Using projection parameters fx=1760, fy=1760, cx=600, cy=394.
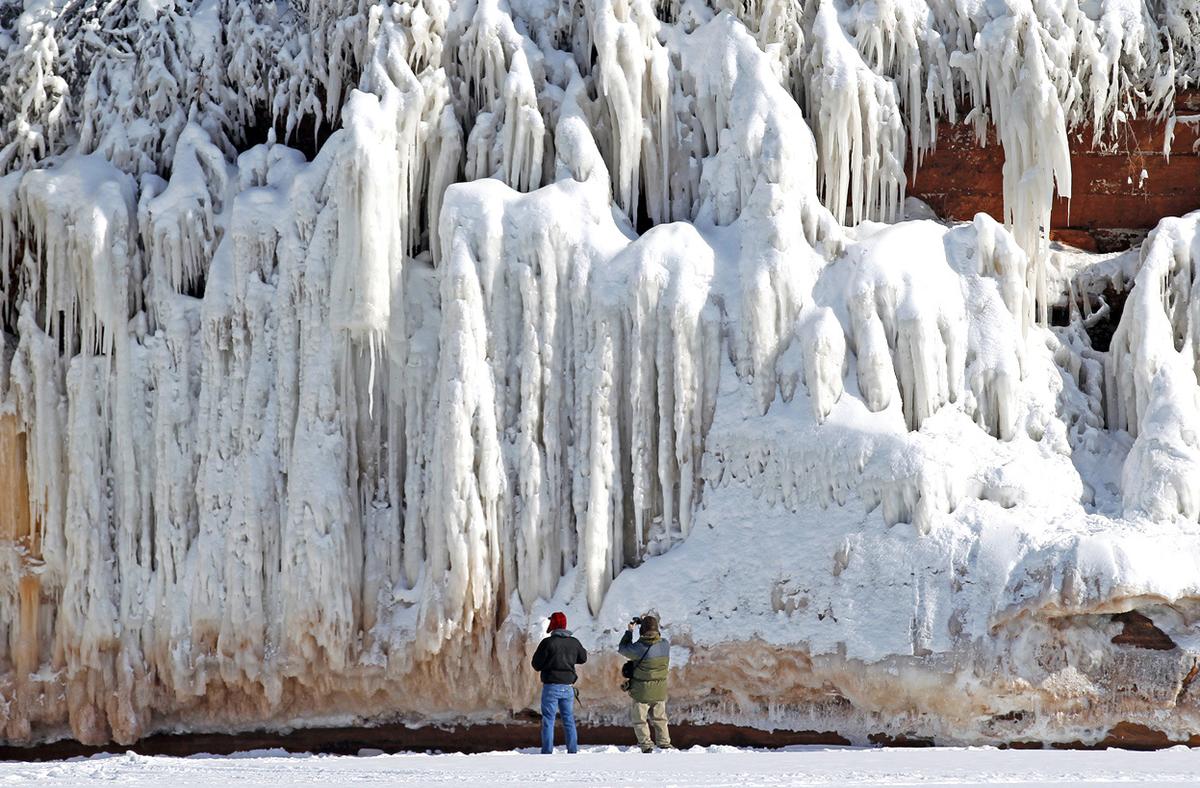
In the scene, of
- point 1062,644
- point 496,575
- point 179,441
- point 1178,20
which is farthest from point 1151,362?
point 179,441

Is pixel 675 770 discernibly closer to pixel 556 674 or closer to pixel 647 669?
pixel 556 674

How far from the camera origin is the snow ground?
9.45m

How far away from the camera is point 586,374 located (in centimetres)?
1577

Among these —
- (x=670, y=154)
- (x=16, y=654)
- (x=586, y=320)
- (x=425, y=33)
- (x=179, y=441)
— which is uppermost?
(x=425, y=33)

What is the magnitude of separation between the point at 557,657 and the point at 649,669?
2.66 feet

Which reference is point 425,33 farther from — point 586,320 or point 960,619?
point 960,619

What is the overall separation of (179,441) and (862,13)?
25.5ft

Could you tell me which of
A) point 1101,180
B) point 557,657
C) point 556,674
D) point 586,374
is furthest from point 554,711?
point 1101,180

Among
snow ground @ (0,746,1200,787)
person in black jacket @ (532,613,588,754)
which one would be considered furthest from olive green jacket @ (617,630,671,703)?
snow ground @ (0,746,1200,787)

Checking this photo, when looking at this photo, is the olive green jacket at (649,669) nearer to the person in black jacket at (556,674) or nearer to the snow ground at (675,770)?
the person in black jacket at (556,674)

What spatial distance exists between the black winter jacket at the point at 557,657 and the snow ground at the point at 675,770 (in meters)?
0.78

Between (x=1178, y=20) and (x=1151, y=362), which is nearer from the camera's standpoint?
(x=1151, y=362)

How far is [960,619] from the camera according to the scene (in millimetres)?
14594

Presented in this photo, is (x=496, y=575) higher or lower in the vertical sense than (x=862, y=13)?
lower
